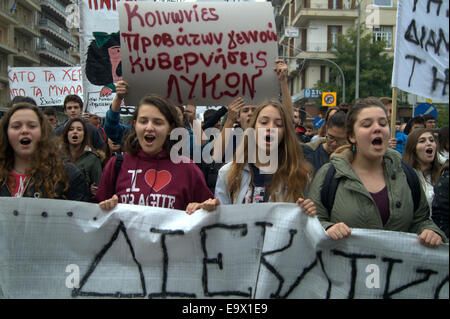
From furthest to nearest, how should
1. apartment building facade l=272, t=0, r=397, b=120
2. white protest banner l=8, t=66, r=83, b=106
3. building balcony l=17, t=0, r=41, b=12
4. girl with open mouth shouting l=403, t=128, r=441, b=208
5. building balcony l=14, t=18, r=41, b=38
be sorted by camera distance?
building balcony l=17, t=0, r=41, b=12 < building balcony l=14, t=18, r=41, b=38 < apartment building facade l=272, t=0, r=397, b=120 < white protest banner l=8, t=66, r=83, b=106 < girl with open mouth shouting l=403, t=128, r=441, b=208

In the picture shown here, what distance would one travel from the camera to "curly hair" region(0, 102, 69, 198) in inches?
115

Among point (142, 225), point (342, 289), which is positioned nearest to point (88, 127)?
point (142, 225)

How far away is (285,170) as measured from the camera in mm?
3004

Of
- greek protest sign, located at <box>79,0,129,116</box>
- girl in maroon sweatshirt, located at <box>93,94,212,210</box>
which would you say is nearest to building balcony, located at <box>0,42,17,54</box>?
greek protest sign, located at <box>79,0,129,116</box>

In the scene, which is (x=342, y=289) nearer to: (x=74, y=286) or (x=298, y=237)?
(x=298, y=237)

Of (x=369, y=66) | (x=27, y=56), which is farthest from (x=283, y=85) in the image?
(x=27, y=56)

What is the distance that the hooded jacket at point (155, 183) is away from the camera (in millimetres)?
2955

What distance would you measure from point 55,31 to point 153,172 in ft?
176

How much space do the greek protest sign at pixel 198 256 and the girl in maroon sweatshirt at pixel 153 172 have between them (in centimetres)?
13

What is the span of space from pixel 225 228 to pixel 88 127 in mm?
2614

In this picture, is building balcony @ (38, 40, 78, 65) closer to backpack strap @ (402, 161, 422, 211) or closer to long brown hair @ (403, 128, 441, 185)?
long brown hair @ (403, 128, 441, 185)

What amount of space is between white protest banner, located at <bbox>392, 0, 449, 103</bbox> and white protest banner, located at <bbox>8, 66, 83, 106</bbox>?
7.75m

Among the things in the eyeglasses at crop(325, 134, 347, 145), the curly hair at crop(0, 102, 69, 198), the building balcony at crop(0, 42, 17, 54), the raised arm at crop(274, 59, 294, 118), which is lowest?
the curly hair at crop(0, 102, 69, 198)

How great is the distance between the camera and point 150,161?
306cm
